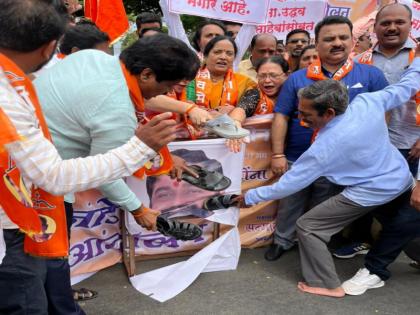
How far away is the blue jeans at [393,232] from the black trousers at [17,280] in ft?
7.23

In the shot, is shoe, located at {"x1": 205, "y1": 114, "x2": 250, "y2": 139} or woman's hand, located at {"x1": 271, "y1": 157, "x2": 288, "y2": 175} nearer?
shoe, located at {"x1": 205, "y1": 114, "x2": 250, "y2": 139}

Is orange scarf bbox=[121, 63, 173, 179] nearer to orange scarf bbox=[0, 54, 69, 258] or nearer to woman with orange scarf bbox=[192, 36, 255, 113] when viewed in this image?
orange scarf bbox=[0, 54, 69, 258]

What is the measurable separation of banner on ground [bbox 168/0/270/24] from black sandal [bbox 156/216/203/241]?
2.22 metres

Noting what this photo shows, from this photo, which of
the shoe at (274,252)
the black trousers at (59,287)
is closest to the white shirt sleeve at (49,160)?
the black trousers at (59,287)

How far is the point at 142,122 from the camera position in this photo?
2.13 meters

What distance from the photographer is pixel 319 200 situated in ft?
10.1

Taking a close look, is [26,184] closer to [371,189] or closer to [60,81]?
[60,81]

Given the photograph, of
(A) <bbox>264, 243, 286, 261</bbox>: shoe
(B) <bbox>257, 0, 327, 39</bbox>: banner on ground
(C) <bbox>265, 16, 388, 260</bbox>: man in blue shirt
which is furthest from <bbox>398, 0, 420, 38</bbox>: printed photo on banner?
(A) <bbox>264, 243, 286, 261</bbox>: shoe

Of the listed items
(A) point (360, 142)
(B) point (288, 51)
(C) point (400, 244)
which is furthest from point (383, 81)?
(B) point (288, 51)

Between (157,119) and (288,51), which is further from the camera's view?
(288,51)

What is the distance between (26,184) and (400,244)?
242 centimetres

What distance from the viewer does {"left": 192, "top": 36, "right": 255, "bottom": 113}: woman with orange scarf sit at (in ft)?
9.98

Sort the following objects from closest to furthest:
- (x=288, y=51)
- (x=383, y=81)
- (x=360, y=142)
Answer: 1. (x=360, y=142)
2. (x=383, y=81)
3. (x=288, y=51)

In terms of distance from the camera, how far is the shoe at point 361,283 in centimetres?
275
